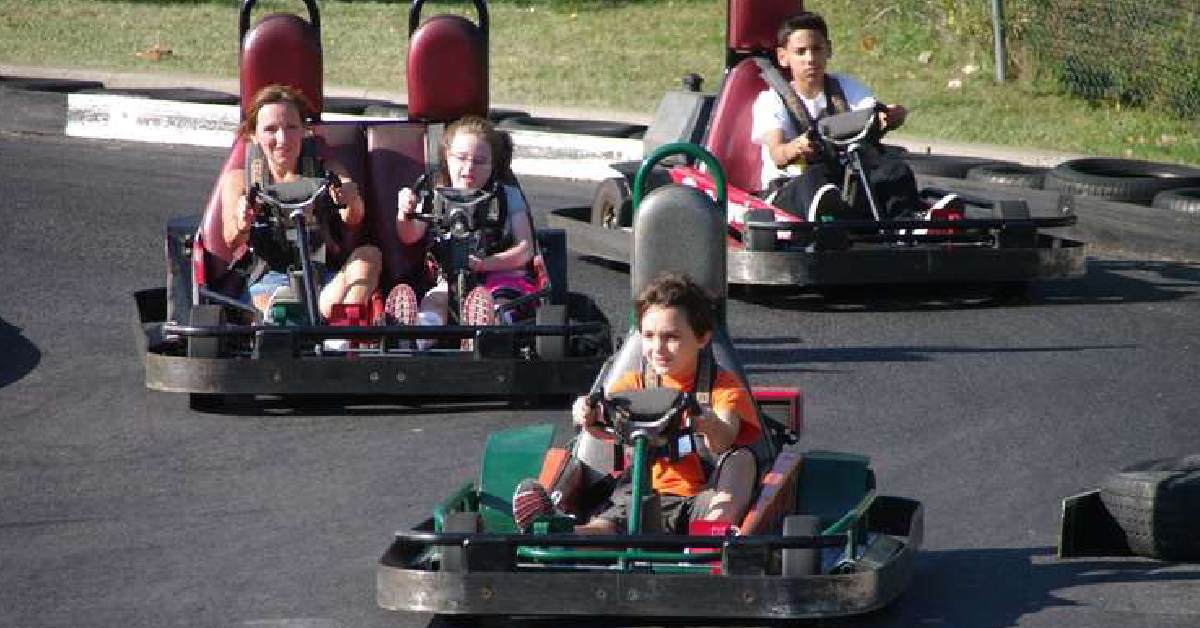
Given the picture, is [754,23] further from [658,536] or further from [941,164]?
[658,536]

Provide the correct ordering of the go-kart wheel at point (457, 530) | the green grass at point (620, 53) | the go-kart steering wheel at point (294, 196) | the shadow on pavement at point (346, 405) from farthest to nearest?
the green grass at point (620, 53), the go-kart steering wheel at point (294, 196), the shadow on pavement at point (346, 405), the go-kart wheel at point (457, 530)

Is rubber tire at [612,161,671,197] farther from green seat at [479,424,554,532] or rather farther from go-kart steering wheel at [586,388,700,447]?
go-kart steering wheel at [586,388,700,447]

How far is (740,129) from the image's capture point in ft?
35.1

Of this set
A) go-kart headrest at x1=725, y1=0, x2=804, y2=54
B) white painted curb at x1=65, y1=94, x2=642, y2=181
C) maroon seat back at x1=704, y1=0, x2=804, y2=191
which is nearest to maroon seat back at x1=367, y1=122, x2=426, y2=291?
maroon seat back at x1=704, y1=0, x2=804, y2=191

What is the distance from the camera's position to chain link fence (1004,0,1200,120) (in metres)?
15.1

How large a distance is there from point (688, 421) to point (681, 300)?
11.1 inches

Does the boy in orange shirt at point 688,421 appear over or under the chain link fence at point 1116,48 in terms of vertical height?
under

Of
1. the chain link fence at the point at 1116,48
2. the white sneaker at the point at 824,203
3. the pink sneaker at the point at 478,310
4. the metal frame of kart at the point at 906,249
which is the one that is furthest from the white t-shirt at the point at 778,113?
the chain link fence at the point at 1116,48

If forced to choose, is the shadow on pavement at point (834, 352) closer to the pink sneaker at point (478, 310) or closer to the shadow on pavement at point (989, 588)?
the pink sneaker at point (478, 310)

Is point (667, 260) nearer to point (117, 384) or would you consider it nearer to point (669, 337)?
point (669, 337)

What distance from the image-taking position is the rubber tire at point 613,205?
10695 millimetres

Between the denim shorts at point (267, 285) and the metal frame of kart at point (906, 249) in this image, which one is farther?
the metal frame of kart at point (906, 249)

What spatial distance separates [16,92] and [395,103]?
7.53 ft

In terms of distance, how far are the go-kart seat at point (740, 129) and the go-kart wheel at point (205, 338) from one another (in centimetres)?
333
